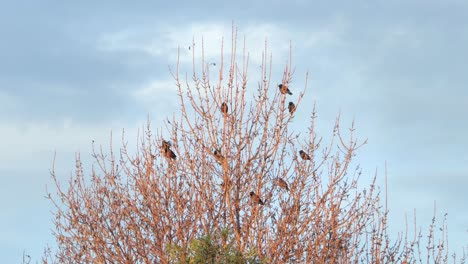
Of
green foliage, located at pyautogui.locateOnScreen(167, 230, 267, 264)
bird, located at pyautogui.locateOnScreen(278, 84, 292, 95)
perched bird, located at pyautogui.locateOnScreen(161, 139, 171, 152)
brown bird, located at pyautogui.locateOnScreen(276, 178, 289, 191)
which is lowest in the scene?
green foliage, located at pyautogui.locateOnScreen(167, 230, 267, 264)

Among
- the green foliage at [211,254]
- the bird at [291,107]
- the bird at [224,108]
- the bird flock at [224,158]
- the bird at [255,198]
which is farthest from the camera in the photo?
the bird at [291,107]

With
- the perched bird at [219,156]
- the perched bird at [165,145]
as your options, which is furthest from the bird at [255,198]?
the perched bird at [165,145]

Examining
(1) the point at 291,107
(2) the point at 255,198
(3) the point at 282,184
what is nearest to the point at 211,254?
(2) the point at 255,198

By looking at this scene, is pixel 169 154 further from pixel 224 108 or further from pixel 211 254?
pixel 211 254

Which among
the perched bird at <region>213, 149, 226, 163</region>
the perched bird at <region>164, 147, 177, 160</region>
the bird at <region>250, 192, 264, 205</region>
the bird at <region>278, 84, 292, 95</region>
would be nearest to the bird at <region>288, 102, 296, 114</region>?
the bird at <region>278, 84, 292, 95</region>

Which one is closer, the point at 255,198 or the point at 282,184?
the point at 255,198

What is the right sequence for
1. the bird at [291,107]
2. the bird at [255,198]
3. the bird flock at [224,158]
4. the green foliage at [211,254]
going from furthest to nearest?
1. the bird at [291,107]
2. the bird flock at [224,158]
3. the bird at [255,198]
4. the green foliage at [211,254]

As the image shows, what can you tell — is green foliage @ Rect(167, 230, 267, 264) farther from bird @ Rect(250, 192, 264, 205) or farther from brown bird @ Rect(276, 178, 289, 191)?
brown bird @ Rect(276, 178, 289, 191)

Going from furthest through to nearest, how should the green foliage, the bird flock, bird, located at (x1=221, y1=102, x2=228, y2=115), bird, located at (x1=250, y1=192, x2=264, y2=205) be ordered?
bird, located at (x1=221, y1=102, x2=228, y2=115) < the bird flock < bird, located at (x1=250, y1=192, x2=264, y2=205) < the green foliage

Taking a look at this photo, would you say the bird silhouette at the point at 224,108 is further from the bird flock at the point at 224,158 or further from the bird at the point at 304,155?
the bird at the point at 304,155

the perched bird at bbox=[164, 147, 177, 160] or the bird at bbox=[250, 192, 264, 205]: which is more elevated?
the perched bird at bbox=[164, 147, 177, 160]

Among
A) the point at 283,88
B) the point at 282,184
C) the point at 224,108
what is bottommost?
the point at 282,184

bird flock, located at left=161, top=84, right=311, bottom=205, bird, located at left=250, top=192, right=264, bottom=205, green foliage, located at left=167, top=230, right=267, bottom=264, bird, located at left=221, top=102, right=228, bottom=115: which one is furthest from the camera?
bird, located at left=221, top=102, right=228, bottom=115

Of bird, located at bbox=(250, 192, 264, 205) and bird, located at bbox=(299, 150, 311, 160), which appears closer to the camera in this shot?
bird, located at bbox=(250, 192, 264, 205)
